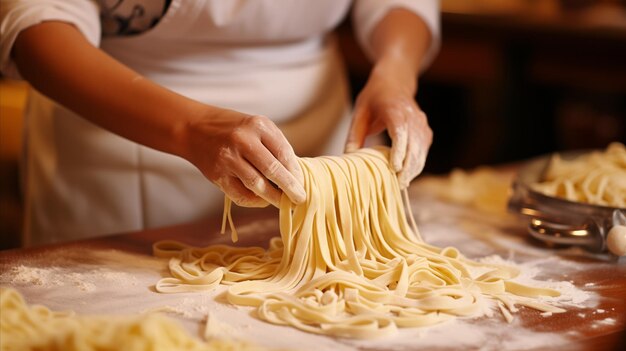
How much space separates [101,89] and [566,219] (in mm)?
1276

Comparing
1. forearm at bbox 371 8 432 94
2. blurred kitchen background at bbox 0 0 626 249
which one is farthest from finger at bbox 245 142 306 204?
blurred kitchen background at bbox 0 0 626 249

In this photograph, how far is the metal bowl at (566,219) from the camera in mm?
2135

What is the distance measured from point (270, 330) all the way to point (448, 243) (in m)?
0.80

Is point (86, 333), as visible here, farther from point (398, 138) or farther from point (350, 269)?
point (398, 138)

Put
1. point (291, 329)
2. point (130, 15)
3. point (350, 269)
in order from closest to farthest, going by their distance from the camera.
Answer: point (291, 329), point (350, 269), point (130, 15)

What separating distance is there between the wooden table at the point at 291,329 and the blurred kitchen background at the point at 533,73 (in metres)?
2.06

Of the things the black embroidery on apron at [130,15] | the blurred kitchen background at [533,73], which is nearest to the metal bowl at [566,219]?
the black embroidery on apron at [130,15]

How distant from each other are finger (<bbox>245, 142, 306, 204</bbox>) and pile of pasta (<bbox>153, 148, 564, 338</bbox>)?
0.15ft

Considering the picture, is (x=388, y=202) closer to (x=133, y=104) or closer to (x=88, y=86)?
(x=133, y=104)

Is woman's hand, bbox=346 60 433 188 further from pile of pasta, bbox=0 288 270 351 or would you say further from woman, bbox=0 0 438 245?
pile of pasta, bbox=0 288 270 351

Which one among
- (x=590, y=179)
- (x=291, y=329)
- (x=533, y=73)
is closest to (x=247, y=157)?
(x=291, y=329)

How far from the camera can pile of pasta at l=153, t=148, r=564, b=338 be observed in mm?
1707

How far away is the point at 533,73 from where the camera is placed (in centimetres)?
485

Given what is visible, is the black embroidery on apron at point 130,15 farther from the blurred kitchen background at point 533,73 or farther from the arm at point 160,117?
the blurred kitchen background at point 533,73
